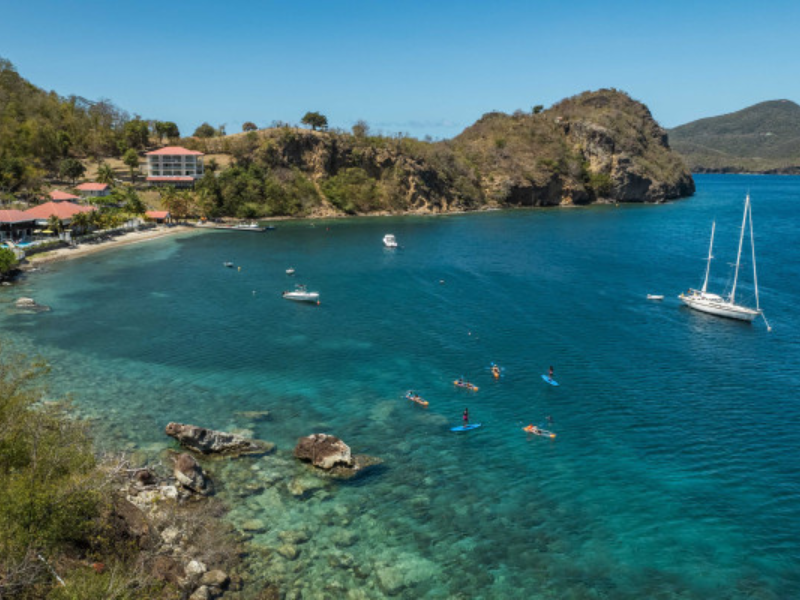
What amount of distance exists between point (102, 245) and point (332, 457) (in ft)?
301

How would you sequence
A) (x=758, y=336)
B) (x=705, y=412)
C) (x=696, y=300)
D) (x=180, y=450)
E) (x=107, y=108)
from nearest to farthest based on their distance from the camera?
1. (x=180, y=450)
2. (x=705, y=412)
3. (x=758, y=336)
4. (x=696, y=300)
5. (x=107, y=108)

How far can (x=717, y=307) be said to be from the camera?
72.4m

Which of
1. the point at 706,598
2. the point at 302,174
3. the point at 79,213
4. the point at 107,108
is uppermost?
the point at 107,108

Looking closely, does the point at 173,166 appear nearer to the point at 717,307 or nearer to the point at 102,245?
the point at 102,245

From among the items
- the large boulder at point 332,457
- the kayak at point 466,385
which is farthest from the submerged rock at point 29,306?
the kayak at point 466,385

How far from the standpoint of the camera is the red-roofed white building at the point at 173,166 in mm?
156875

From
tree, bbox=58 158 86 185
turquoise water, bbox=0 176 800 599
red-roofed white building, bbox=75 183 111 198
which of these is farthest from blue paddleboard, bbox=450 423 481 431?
tree, bbox=58 158 86 185

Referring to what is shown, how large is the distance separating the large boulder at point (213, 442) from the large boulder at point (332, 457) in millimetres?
3100

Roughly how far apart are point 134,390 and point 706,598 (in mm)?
42046

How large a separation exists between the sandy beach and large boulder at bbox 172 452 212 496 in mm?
73175

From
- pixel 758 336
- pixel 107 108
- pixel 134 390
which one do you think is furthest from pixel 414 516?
pixel 107 108

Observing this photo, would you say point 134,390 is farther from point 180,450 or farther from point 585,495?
point 585,495

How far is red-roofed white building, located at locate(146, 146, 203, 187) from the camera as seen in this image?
515 feet

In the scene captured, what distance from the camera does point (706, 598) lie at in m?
25.7
